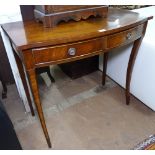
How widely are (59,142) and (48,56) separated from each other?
658 mm

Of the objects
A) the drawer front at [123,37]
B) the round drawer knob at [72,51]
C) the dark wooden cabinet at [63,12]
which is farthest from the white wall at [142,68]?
the round drawer knob at [72,51]

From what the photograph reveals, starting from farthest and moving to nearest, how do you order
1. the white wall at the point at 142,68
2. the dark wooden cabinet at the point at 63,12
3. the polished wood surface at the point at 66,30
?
the white wall at the point at 142,68 < the dark wooden cabinet at the point at 63,12 < the polished wood surface at the point at 66,30

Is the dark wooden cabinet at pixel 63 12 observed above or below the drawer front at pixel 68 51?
above

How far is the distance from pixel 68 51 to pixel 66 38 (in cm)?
7

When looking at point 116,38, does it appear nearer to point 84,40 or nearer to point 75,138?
point 84,40

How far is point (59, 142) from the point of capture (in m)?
1.22

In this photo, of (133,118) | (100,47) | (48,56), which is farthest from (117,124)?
(48,56)

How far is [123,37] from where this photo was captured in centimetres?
101

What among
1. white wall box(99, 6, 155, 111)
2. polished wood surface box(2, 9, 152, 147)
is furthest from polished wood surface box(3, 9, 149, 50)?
white wall box(99, 6, 155, 111)

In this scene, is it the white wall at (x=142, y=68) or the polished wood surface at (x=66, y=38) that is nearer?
the polished wood surface at (x=66, y=38)

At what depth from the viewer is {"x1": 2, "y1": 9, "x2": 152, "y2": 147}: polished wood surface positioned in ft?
2.64

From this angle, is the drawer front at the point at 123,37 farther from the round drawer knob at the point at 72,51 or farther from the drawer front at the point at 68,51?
the round drawer knob at the point at 72,51

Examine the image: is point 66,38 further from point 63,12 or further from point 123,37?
point 123,37

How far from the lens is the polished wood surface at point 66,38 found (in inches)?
31.7
